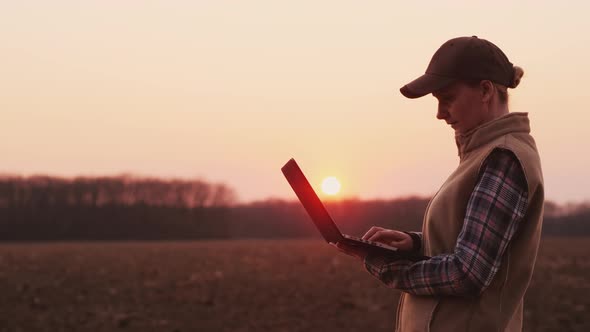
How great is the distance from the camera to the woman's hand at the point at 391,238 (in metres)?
2.13

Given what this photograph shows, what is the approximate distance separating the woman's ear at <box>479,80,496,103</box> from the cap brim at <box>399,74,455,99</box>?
8 centimetres

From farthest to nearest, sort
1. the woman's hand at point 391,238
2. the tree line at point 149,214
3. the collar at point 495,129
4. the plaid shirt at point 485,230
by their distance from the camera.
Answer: the tree line at point 149,214
the woman's hand at point 391,238
the collar at point 495,129
the plaid shirt at point 485,230

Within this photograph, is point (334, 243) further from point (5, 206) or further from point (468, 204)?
point (5, 206)

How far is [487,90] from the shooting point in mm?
2016

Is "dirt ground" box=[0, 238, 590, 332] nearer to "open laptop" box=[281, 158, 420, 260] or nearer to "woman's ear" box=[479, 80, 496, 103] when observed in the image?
"open laptop" box=[281, 158, 420, 260]

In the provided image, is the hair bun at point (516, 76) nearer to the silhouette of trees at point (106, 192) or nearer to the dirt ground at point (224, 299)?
the dirt ground at point (224, 299)

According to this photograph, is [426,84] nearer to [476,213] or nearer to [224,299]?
[476,213]

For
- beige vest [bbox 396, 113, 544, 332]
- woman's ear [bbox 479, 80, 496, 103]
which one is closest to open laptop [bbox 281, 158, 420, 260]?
beige vest [bbox 396, 113, 544, 332]

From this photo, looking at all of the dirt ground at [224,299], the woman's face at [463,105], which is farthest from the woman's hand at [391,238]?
the dirt ground at [224,299]

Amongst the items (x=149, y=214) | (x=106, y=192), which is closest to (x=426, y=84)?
(x=149, y=214)

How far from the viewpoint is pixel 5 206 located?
72062mm

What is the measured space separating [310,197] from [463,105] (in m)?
0.49

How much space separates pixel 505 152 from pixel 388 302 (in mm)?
11138

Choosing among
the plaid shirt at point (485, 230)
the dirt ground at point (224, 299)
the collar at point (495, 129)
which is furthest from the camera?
the dirt ground at point (224, 299)
